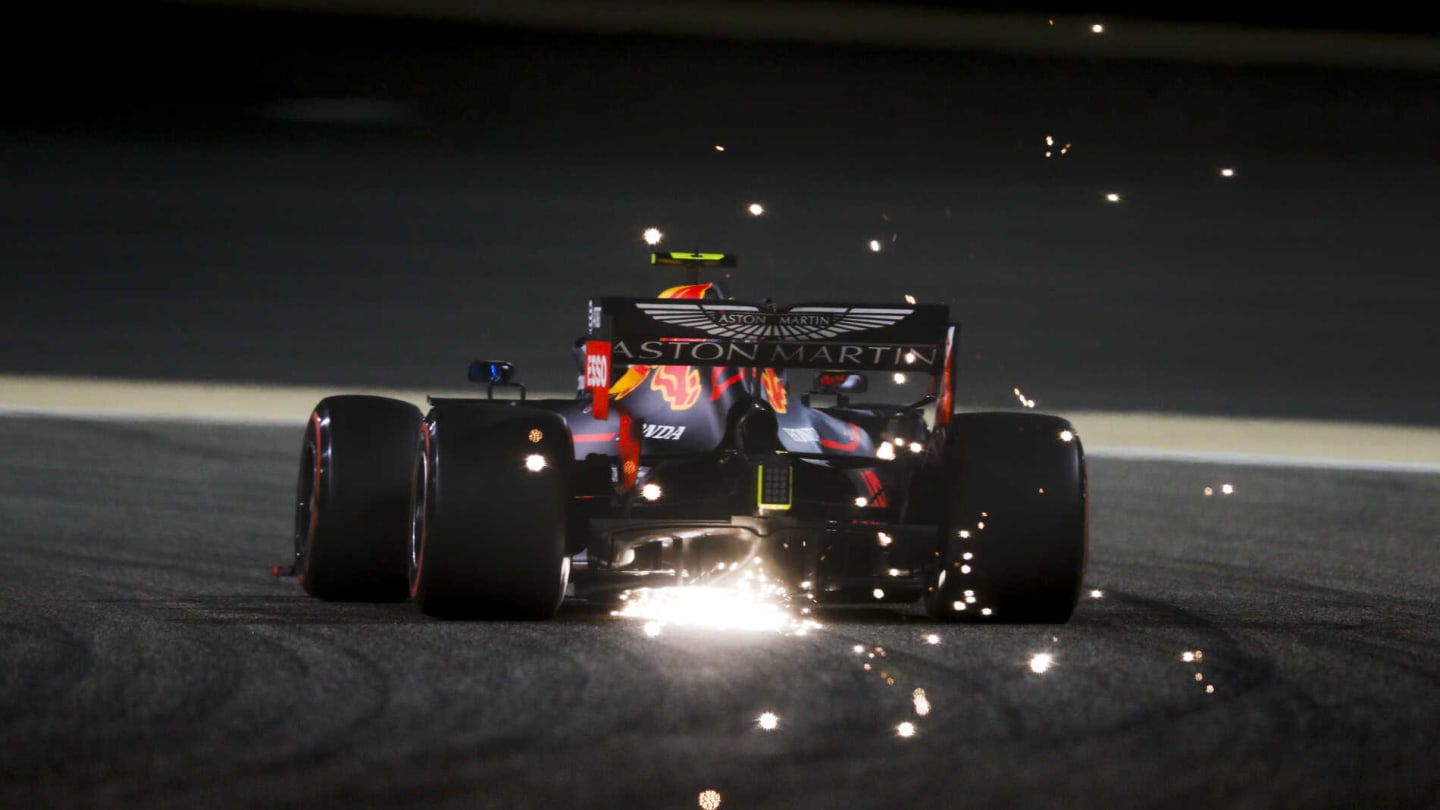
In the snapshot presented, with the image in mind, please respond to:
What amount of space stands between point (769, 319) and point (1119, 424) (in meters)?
7.38

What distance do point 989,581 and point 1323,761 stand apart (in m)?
2.69

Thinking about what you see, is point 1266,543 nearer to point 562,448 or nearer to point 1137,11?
point 1137,11

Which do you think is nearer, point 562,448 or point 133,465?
point 562,448

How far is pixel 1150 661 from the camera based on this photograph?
22.9 ft

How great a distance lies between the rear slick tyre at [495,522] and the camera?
24.8 ft

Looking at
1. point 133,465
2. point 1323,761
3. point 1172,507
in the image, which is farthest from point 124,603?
point 1172,507

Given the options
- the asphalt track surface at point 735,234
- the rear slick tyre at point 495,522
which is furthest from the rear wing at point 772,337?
the asphalt track surface at point 735,234

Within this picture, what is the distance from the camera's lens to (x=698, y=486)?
855 centimetres

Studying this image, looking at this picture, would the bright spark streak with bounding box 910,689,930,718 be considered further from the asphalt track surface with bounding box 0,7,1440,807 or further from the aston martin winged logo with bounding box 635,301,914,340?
the asphalt track surface with bounding box 0,7,1440,807

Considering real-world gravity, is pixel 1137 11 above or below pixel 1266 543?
above

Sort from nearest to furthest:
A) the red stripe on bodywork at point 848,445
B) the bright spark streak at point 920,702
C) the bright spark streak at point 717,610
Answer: the bright spark streak at point 920,702, the bright spark streak at point 717,610, the red stripe on bodywork at point 848,445

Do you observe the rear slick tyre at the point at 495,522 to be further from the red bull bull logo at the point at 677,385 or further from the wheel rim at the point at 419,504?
the red bull bull logo at the point at 677,385

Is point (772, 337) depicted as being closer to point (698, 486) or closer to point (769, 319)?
point (769, 319)

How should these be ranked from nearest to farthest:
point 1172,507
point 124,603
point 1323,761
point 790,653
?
1. point 1323,761
2. point 790,653
3. point 124,603
4. point 1172,507
